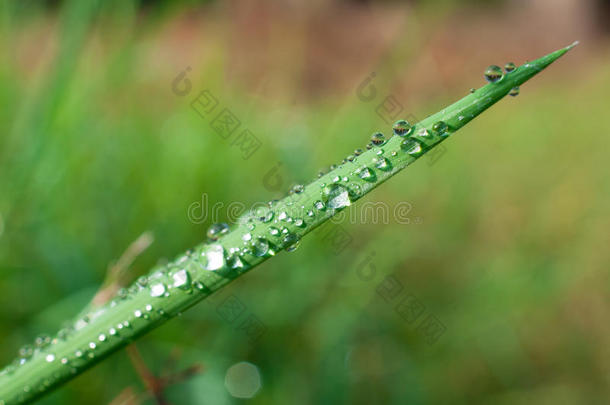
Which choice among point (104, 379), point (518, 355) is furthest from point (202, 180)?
point (518, 355)

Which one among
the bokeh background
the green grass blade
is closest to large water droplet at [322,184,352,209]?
the green grass blade

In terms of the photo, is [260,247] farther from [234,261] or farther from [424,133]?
[424,133]

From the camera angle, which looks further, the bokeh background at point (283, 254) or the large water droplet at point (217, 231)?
the bokeh background at point (283, 254)

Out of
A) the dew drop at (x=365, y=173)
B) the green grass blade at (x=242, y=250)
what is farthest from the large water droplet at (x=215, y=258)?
the dew drop at (x=365, y=173)

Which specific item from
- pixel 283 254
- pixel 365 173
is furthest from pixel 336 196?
pixel 283 254

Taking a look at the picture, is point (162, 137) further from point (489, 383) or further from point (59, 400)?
point (489, 383)

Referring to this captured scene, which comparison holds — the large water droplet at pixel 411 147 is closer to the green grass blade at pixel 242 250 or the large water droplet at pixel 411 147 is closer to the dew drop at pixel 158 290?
the green grass blade at pixel 242 250
